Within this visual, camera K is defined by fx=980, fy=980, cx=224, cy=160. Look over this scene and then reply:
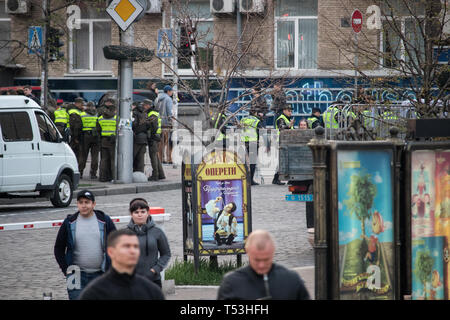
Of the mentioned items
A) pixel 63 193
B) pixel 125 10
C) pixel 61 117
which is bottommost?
pixel 63 193

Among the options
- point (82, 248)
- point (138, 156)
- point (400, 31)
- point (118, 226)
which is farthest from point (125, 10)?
point (82, 248)

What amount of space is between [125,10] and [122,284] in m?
16.6

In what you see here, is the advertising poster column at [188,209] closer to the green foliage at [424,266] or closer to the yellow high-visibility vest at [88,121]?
the green foliage at [424,266]

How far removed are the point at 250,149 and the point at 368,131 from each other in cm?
1507

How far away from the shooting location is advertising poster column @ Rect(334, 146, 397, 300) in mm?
7508

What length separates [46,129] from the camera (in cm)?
1873

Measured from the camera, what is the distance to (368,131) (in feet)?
30.2

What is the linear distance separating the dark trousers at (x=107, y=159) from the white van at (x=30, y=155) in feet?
12.4

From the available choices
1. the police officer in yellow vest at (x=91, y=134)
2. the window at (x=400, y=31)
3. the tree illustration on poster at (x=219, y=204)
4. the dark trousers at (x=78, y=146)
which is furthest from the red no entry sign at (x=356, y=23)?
the tree illustration on poster at (x=219, y=204)

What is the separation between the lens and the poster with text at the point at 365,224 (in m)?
7.51

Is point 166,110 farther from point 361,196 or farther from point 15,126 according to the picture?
point 361,196

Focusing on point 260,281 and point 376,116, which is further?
point 376,116

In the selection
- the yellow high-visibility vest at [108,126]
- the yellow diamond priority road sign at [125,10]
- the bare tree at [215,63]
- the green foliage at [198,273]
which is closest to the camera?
the green foliage at [198,273]
